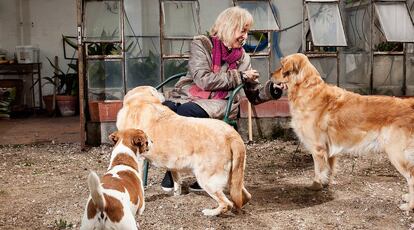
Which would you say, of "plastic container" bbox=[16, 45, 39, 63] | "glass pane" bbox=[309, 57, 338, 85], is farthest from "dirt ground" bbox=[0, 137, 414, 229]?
"plastic container" bbox=[16, 45, 39, 63]

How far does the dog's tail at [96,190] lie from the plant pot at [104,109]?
4.40 meters

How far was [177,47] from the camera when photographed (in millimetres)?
7477

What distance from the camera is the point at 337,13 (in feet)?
24.6

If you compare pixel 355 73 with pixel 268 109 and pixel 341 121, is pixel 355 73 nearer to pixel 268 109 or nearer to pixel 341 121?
pixel 268 109

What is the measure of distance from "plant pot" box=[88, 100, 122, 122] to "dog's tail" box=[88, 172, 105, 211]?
4398 millimetres

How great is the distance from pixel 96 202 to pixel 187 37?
4796 mm

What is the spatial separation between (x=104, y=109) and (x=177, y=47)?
1346mm

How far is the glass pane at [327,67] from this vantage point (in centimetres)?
765

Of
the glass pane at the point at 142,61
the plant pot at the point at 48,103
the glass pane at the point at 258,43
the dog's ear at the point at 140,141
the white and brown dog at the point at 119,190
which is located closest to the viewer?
the white and brown dog at the point at 119,190

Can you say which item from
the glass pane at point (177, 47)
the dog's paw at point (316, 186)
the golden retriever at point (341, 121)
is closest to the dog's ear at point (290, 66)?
the golden retriever at point (341, 121)

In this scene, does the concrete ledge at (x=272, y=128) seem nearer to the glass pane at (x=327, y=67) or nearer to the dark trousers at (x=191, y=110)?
the glass pane at (x=327, y=67)

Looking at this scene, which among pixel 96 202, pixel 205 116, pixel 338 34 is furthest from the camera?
pixel 338 34

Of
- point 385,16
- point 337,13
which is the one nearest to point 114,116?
point 337,13

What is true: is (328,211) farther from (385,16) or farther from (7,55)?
(7,55)
